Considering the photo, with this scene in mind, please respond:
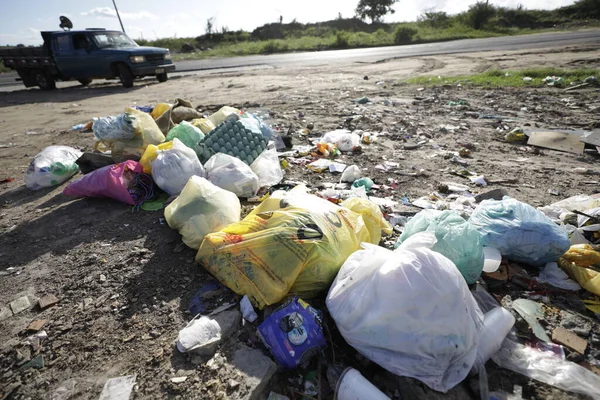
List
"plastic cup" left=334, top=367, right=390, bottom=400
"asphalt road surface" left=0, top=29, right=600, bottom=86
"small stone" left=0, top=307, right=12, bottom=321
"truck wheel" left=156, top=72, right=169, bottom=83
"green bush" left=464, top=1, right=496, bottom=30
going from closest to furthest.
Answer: "plastic cup" left=334, top=367, right=390, bottom=400 → "small stone" left=0, top=307, right=12, bottom=321 → "truck wheel" left=156, top=72, right=169, bottom=83 → "asphalt road surface" left=0, top=29, right=600, bottom=86 → "green bush" left=464, top=1, right=496, bottom=30

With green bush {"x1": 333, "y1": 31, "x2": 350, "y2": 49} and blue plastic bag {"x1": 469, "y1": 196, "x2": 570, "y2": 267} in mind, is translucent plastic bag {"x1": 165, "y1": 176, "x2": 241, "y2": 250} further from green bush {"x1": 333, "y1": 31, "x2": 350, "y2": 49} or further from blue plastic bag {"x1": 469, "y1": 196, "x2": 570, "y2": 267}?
green bush {"x1": 333, "y1": 31, "x2": 350, "y2": 49}

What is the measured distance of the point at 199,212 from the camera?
2018 millimetres

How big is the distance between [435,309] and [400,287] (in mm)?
147

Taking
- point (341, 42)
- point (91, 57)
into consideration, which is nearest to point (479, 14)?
point (341, 42)

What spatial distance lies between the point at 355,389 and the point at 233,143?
2395 millimetres

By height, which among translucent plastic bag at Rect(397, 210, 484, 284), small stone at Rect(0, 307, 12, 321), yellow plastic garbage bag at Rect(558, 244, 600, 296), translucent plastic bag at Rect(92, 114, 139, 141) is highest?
translucent plastic bag at Rect(92, 114, 139, 141)

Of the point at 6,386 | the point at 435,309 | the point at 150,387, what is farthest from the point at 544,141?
the point at 6,386

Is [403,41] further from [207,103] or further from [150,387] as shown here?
[150,387]

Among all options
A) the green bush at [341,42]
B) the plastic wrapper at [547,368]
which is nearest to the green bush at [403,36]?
the green bush at [341,42]

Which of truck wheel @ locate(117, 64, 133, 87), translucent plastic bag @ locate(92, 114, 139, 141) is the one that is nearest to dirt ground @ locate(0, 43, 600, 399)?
translucent plastic bag @ locate(92, 114, 139, 141)

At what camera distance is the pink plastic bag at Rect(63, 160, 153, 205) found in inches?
101

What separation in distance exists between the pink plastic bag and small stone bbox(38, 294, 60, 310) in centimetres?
98

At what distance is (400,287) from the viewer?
46.5 inches

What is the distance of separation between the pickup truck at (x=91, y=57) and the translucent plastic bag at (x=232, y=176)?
7.38 metres
